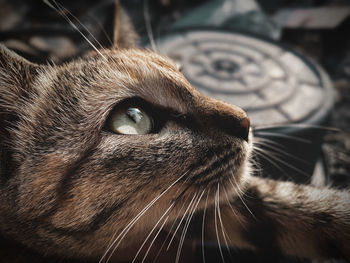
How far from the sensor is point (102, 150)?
1.24ft

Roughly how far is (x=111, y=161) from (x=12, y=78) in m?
0.19

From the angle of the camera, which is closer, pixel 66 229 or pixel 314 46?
pixel 66 229

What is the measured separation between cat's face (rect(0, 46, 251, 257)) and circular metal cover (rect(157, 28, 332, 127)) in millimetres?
442

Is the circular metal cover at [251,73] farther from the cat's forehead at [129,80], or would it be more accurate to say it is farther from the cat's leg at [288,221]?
the cat's forehead at [129,80]

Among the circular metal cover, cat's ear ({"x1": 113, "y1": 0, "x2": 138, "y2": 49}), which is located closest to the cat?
cat's ear ({"x1": 113, "y1": 0, "x2": 138, "y2": 49})

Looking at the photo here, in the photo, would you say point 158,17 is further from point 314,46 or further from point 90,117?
point 90,117

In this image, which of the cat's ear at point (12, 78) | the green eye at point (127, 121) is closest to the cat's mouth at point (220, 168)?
the green eye at point (127, 121)

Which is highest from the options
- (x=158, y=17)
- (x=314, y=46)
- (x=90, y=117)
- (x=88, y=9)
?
(x=158, y=17)

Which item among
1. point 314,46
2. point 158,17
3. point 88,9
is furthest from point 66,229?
point 314,46

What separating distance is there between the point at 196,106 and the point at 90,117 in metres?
0.16

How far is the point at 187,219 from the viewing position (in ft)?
1.36

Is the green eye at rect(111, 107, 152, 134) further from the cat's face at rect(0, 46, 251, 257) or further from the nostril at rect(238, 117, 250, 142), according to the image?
the nostril at rect(238, 117, 250, 142)

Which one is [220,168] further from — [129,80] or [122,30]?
[122,30]

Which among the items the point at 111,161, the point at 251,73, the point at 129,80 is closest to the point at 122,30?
the point at 129,80
